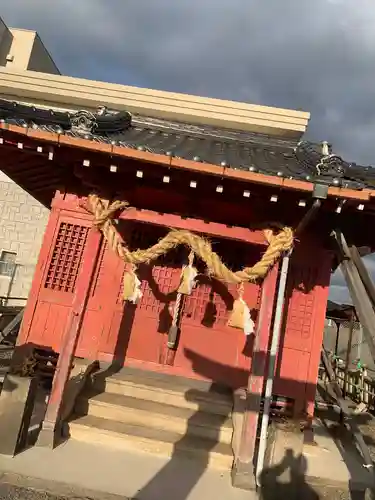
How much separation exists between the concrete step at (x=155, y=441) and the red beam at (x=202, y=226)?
267cm

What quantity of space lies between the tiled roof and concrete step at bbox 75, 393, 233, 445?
11.3 ft

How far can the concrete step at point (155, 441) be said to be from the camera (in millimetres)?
5301

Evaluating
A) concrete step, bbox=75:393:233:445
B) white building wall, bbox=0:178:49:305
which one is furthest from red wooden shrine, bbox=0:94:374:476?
white building wall, bbox=0:178:49:305

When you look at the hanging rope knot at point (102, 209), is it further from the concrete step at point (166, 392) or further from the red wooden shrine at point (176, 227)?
the concrete step at point (166, 392)

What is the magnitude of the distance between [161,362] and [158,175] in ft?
11.3

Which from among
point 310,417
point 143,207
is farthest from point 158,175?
point 310,417

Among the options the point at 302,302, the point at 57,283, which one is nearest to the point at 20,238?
the point at 57,283

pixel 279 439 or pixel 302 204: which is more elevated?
pixel 302 204

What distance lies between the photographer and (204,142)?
7777mm

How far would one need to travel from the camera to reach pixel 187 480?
4.75 metres

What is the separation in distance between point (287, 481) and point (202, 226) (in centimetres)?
320

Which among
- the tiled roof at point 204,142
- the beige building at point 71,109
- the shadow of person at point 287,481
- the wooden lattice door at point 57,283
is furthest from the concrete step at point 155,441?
the beige building at point 71,109

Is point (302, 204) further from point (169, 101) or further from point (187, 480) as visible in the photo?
point (169, 101)

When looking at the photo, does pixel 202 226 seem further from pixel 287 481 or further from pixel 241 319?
pixel 287 481
